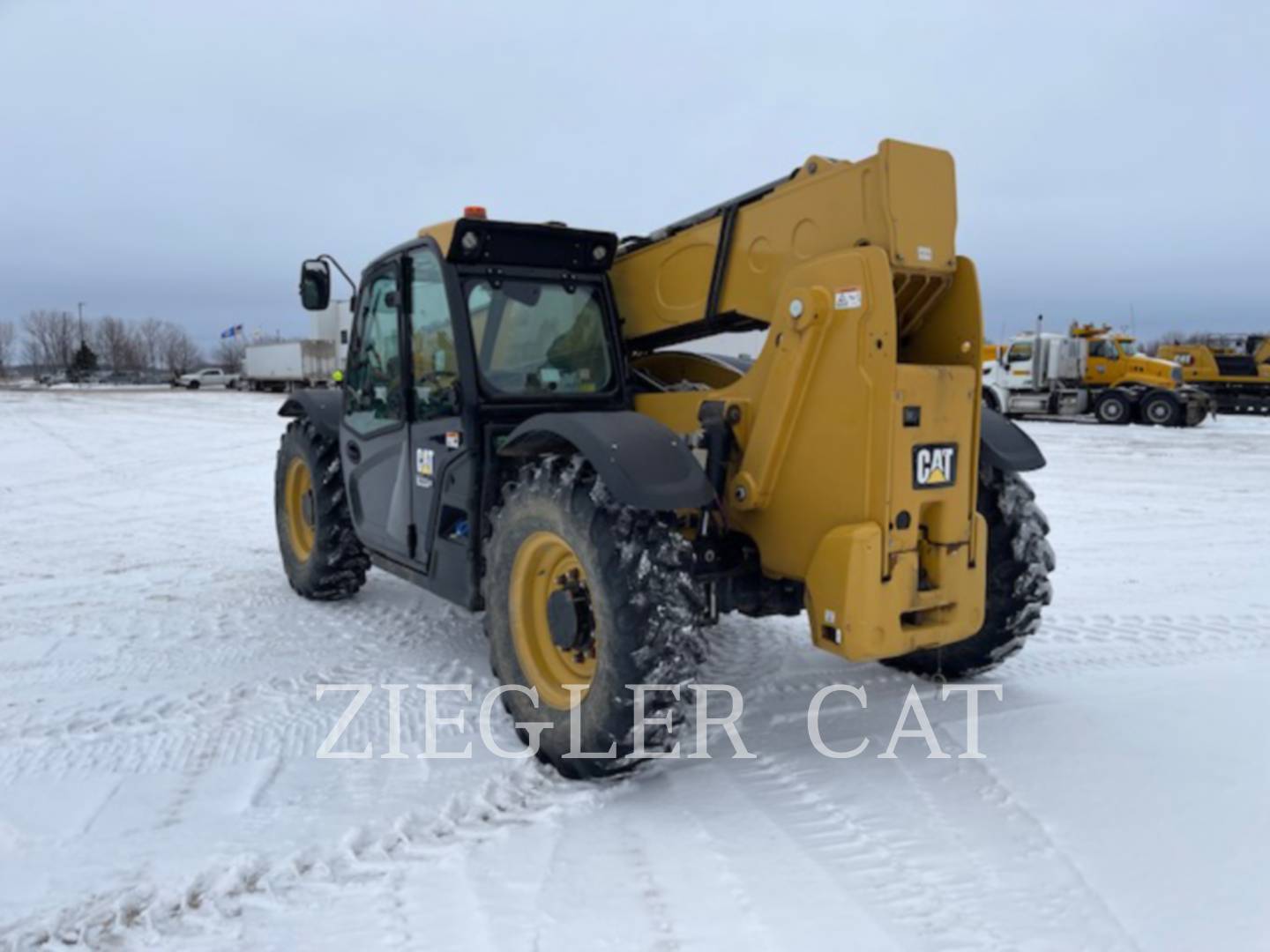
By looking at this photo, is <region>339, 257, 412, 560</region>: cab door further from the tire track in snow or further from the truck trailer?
the truck trailer

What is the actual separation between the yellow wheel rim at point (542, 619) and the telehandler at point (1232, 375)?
88.1 ft

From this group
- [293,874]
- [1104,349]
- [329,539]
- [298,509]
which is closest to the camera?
[293,874]

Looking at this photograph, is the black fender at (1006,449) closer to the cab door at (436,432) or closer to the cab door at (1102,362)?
the cab door at (436,432)

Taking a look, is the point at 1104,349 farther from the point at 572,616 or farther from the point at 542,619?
the point at 572,616

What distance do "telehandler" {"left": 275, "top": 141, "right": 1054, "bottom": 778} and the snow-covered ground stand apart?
1.44 feet

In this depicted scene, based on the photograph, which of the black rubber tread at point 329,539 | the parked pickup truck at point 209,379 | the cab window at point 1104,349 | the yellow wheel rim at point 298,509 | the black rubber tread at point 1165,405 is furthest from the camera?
the parked pickup truck at point 209,379

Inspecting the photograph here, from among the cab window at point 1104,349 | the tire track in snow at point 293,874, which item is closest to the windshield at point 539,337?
the tire track in snow at point 293,874

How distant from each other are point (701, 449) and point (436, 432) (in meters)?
1.46

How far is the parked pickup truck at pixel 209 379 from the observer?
5797 centimetres

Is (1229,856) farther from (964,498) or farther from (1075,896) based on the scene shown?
(964,498)

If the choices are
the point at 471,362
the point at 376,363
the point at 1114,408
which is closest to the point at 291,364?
the point at 1114,408

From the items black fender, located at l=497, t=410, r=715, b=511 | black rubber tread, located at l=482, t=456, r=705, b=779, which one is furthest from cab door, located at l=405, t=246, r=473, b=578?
black rubber tread, located at l=482, t=456, r=705, b=779

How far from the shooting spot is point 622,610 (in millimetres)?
3182

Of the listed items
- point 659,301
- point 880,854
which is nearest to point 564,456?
point 659,301
